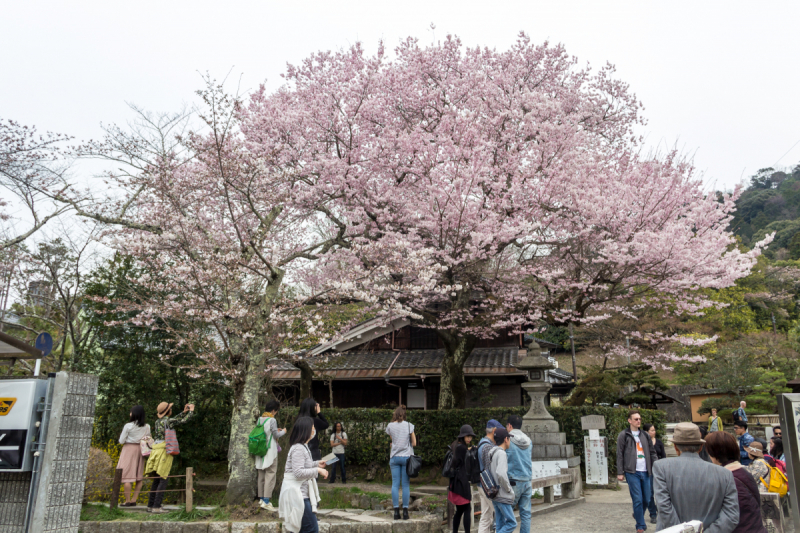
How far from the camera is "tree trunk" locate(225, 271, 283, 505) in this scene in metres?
8.41

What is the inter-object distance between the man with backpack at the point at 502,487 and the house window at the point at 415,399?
42.7 feet

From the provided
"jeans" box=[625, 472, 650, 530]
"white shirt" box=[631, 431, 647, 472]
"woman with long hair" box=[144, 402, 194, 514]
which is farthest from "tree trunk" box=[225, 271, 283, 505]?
"white shirt" box=[631, 431, 647, 472]

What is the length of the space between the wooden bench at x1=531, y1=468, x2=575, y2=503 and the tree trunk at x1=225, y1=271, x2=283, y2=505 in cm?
495

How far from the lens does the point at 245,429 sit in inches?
344

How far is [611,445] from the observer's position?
15102mm

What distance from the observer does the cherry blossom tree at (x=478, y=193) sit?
41.1 ft

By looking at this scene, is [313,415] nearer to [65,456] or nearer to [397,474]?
[397,474]

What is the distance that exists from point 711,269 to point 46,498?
14055 mm

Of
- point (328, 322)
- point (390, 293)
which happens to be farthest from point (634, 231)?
point (328, 322)

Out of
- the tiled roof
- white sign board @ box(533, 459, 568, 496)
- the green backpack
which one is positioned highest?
the tiled roof

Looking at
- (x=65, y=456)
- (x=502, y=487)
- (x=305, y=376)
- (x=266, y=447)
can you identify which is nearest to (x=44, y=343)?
(x=65, y=456)

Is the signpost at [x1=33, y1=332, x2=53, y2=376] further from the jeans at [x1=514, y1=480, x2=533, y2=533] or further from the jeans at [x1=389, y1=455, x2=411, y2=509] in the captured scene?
the jeans at [x1=514, y1=480, x2=533, y2=533]

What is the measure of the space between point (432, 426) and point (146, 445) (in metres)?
8.39

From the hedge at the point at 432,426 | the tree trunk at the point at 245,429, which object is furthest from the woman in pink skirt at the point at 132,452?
the hedge at the point at 432,426
